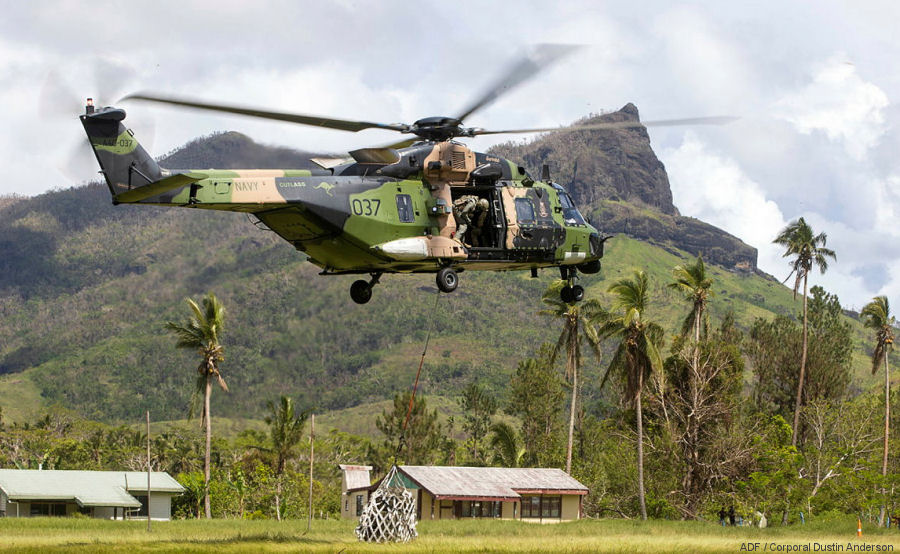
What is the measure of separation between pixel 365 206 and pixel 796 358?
7502 centimetres

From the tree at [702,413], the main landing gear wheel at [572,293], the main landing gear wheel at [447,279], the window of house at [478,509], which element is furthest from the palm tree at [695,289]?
the main landing gear wheel at [447,279]

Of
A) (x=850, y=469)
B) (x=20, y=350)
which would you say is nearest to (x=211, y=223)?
(x=850, y=469)

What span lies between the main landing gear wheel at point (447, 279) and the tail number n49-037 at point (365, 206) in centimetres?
222

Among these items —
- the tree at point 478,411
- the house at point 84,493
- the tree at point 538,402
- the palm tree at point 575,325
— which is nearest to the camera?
the house at point 84,493

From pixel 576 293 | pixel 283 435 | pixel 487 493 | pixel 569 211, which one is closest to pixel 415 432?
pixel 283 435

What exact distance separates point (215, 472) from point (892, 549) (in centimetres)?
5508

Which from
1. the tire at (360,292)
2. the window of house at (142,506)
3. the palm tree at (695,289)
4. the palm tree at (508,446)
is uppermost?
the palm tree at (695,289)

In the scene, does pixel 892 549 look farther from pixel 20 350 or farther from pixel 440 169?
pixel 20 350

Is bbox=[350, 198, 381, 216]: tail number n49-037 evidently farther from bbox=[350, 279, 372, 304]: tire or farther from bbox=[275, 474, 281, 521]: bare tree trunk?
bbox=[275, 474, 281, 521]: bare tree trunk

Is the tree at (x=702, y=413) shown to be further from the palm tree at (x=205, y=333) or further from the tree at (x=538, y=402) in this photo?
the palm tree at (x=205, y=333)

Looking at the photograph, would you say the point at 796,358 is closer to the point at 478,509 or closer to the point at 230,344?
the point at 478,509

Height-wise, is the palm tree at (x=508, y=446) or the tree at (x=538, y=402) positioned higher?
the tree at (x=538, y=402)

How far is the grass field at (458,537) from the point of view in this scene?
39.4 metres

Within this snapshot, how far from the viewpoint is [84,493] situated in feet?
231
